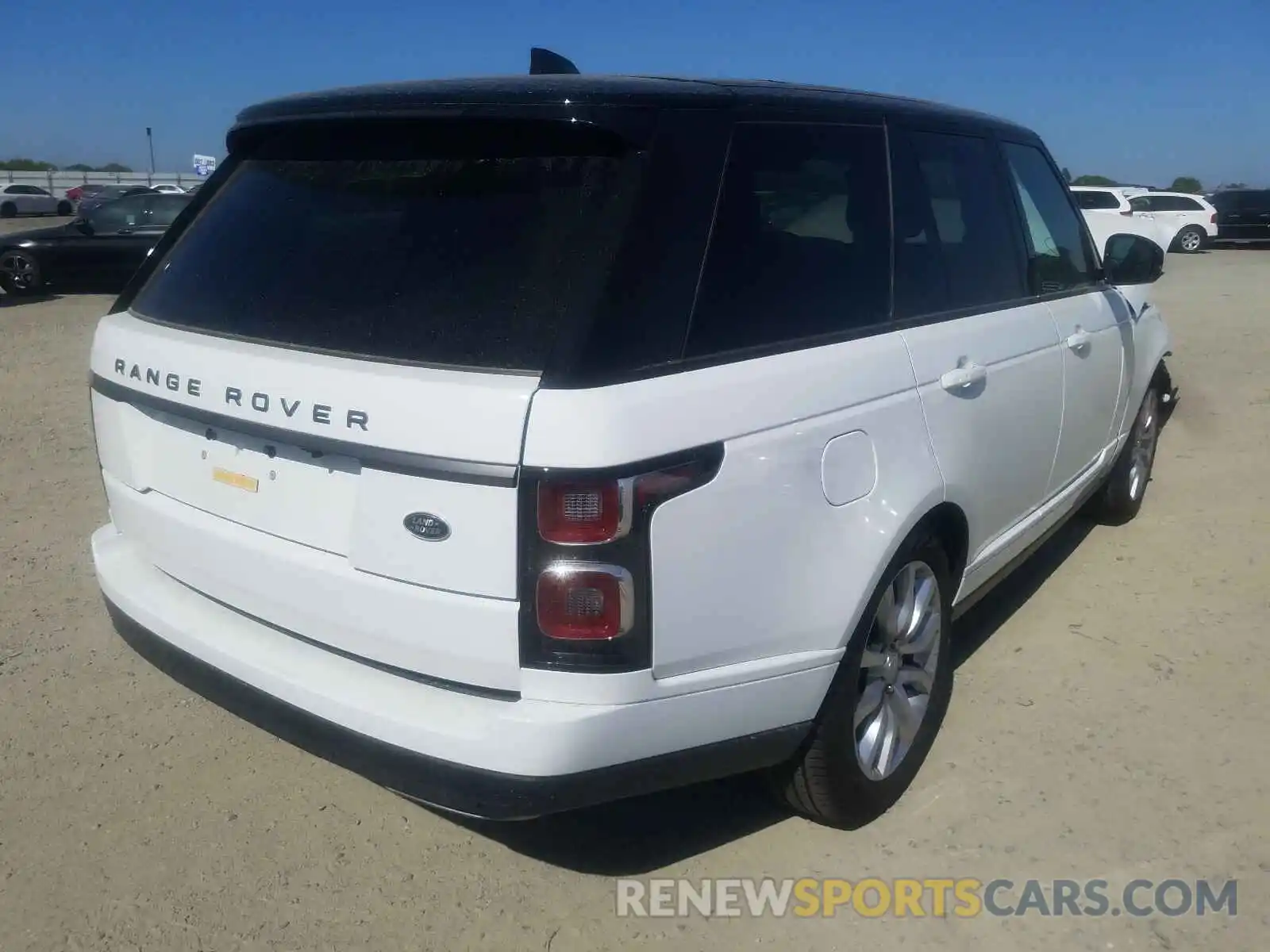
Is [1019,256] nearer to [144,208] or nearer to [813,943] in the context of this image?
[813,943]

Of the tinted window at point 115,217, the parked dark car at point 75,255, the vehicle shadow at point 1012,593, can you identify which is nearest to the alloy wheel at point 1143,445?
the vehicle shadow at point 1012,593

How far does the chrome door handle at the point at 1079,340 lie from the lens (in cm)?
395

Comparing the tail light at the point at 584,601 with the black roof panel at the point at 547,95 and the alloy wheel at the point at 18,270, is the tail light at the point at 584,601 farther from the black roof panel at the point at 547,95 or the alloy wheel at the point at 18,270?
the alloy wheel at the point at 18,270

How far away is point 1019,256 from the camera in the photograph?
12.5 feet

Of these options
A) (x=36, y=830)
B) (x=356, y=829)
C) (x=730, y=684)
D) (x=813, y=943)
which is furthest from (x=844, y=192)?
(x=36, y=830)

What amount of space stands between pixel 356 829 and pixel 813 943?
126 centimetres

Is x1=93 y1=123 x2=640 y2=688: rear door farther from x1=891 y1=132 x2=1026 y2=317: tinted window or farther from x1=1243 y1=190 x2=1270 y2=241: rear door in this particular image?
x1=1243 y1=190 x2=1270 y2=241: rear door

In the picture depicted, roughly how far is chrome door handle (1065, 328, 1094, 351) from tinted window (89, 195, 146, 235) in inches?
523

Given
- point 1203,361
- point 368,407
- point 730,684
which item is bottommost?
point 1203,361

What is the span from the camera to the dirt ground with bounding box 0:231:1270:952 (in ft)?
8.51

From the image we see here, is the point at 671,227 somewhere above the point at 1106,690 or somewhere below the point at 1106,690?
above

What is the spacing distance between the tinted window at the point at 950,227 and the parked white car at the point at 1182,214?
2421cm

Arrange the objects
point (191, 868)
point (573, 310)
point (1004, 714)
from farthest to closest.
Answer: point (1004, 714) → point (191, 868) → point (573, 310)

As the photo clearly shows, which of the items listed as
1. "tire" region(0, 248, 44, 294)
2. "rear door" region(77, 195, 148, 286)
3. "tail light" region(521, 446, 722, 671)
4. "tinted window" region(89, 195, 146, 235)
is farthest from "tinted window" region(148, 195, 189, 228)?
"tail light" region(521, 446, 722, 671)
